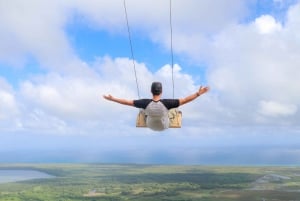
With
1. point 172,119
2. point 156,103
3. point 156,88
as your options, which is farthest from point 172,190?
point 156,88

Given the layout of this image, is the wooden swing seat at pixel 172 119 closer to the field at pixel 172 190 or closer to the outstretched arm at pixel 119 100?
the outstretched arm at pixel 119 100

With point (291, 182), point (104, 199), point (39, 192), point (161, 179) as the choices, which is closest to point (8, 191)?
point (39, 192)

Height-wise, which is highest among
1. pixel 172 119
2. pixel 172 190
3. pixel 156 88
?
pixel 172 190

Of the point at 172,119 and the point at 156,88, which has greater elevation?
the point at 156,88

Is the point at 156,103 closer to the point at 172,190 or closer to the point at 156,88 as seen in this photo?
the point at 156,88

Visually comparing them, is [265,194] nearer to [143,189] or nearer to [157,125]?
[143,189]

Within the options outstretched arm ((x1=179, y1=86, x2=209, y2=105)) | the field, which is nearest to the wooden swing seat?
outstretched arm ((x1=179, y1=86, x2=209, y2=105))
